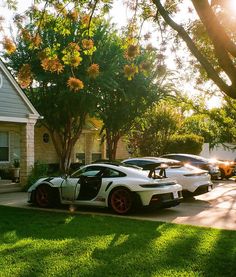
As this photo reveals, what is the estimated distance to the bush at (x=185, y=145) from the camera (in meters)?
29.2

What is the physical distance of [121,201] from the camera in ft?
35.8

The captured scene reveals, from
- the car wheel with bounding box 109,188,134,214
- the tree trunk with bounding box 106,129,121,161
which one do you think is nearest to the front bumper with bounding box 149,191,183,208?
the car wheel with bounding box 109,188,134,214

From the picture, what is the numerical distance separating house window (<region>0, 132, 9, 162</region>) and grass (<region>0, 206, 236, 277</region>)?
13198 millimetres

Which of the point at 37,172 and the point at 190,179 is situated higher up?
the point at 37,172

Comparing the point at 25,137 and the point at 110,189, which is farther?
the point at 25,137

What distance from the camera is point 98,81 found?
2159 cm

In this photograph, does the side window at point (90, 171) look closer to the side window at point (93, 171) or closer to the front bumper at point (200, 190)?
the side window at point (93, 171)

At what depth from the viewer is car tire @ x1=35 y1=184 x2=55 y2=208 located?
→ 39.6ft

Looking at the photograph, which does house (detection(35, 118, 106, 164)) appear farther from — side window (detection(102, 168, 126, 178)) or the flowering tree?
side window (detection(102, 168, 126, 178))

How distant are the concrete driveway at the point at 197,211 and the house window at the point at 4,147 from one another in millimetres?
7966

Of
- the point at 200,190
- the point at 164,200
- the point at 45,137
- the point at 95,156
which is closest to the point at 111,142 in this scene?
the point at 95,156

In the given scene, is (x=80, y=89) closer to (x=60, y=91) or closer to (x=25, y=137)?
(x=60, y=91)

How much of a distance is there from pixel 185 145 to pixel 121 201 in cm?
1901

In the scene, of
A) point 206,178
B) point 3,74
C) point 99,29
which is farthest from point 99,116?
point 206,178
